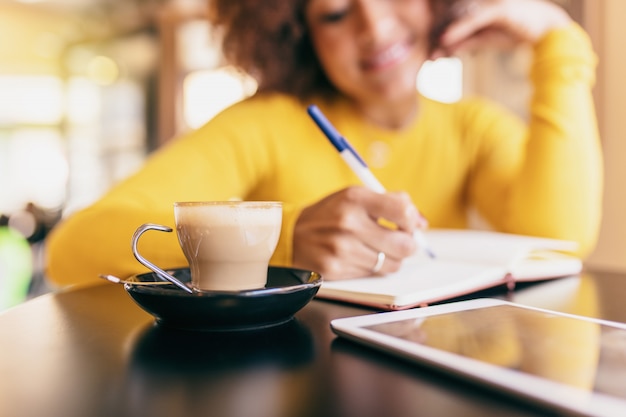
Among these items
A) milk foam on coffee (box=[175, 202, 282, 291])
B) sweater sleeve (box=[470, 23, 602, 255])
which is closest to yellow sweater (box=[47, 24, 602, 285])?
sweater sleeve (box=[470, 23, 602, 255])

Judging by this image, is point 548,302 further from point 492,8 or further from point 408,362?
point 492,8

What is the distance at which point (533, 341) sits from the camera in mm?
367

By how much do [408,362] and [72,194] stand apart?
5.66m

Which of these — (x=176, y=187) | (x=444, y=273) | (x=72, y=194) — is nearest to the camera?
(x=444, y=273)

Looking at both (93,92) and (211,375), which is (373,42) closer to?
(211,375)

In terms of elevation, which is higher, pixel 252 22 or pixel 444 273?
pixel 252 22

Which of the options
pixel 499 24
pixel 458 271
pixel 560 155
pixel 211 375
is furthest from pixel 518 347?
pixel 499 24

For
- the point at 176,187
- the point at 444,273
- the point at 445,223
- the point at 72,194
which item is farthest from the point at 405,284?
the point at 72,194

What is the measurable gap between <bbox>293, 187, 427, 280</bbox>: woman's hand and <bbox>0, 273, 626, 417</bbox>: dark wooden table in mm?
130

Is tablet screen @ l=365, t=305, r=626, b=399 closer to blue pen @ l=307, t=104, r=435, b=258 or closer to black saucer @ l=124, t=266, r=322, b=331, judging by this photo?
black saucer @ l=124, t=266, r=322, b=331

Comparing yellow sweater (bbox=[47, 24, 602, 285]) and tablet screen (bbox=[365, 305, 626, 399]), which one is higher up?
yellow sweater (bbox=[47, 24, 602, 285])

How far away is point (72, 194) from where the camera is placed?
549 centimetres

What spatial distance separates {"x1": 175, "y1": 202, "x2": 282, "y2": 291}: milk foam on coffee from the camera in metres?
0.45

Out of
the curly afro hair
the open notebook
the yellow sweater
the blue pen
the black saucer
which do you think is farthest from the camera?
the curly afro hair
